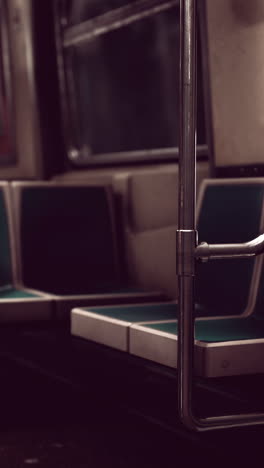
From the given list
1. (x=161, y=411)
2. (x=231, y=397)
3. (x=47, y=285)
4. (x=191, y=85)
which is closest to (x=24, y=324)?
(x=47, y=285)

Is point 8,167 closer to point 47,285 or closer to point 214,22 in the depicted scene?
point 47,285

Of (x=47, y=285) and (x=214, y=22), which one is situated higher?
(x=214, y=22)

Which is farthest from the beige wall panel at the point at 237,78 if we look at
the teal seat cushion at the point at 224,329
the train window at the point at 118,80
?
the teal seat cushion at the point at 224,329

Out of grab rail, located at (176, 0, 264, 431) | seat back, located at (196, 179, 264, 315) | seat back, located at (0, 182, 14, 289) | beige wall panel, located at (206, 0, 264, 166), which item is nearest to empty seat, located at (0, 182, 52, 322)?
seat back, located at (0, 182, 14, 289)

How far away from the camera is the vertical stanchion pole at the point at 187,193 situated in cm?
167

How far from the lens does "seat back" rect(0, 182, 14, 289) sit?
3.30m

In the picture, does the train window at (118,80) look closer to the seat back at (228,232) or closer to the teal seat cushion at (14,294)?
the seat back at (228,232)

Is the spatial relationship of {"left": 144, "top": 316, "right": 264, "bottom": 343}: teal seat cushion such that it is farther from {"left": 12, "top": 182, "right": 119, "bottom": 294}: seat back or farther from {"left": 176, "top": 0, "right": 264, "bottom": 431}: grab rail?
{"left": 12, "top": 182, "right": 119, "bottom": 294}: seat back

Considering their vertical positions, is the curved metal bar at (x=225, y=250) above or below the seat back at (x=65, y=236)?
above

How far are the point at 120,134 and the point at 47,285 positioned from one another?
1013 mm

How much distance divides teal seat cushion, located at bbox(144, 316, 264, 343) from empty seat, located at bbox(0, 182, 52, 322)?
75cm

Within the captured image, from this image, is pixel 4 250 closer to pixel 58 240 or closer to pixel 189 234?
pixel 58 240

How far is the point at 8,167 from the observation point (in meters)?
4.38

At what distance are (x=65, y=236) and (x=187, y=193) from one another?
5.84 feet
